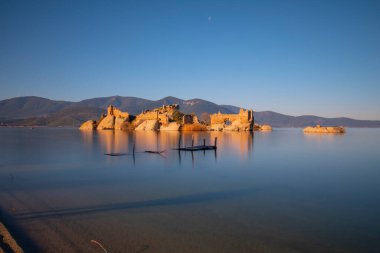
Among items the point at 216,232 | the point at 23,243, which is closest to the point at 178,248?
the point at 216,232

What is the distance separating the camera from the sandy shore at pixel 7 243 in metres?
6.27

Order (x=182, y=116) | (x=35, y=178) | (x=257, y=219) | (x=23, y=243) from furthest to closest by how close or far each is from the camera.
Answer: (x=182, y=116) → (x=35, y=178) → (x=257, y=219) → (x=23, y=243)

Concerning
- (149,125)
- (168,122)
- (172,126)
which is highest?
(168,122)

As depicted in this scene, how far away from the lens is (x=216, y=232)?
7.95 meters

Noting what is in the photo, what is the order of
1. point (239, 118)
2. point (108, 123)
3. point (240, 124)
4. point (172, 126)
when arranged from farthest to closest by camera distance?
point (239, 118)
point (108, 123)
point (240, 124)
point (172, 126)

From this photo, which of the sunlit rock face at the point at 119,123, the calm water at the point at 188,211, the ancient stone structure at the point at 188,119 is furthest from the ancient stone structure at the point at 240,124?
the calm water at the point at 188,211

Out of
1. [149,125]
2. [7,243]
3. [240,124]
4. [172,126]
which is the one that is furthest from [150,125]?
[7,243]

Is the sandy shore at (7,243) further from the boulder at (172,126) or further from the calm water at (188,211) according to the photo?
the boulder at (172,126)

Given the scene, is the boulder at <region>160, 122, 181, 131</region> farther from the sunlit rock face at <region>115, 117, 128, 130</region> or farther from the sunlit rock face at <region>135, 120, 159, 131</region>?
the sunlit rock face at <region>115, 117, 128, 130</region>

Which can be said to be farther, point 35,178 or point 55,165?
point 55,165

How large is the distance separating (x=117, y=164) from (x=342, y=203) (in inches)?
568

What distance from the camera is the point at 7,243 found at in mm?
6598

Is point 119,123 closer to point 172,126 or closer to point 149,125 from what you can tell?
point 149,125

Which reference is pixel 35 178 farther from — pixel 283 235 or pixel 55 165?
pixel 283 235
